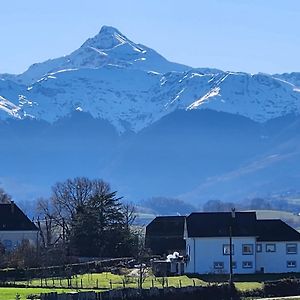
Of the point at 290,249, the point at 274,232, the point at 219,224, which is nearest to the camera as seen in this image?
the point at 290,249

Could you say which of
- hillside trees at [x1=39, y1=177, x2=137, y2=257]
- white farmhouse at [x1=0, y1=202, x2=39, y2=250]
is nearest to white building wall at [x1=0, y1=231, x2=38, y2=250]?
white farmhouse at [x1=0, y1=202, x2=39, y2=250]

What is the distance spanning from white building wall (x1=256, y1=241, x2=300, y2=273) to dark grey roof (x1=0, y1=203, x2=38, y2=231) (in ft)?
77.1

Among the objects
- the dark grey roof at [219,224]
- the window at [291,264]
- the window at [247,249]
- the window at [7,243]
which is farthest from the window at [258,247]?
the window at [7,243]

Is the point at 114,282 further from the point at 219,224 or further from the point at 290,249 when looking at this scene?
the point at 290,249

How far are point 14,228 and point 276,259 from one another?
24905mm

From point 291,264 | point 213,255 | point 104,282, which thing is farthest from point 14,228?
point 104,282

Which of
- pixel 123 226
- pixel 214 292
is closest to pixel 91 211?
pixel 123 226

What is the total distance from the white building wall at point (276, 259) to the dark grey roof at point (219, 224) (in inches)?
68.3

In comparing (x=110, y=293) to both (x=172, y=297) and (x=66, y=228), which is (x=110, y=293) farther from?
(x=66, y=228)

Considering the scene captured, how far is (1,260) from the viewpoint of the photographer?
3031 inches

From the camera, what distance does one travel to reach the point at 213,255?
7919cm

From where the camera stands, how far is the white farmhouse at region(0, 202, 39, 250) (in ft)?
306

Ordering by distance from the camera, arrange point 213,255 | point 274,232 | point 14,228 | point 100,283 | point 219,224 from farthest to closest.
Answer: point 14,228, point 274,232, point 219,224, point 213,255, point 100,283

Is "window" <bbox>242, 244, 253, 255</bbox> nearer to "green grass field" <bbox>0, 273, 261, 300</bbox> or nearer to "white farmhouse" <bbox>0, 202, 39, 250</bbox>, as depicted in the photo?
"green grass field" <bbox>0, 273, 261, 300</bbox>
